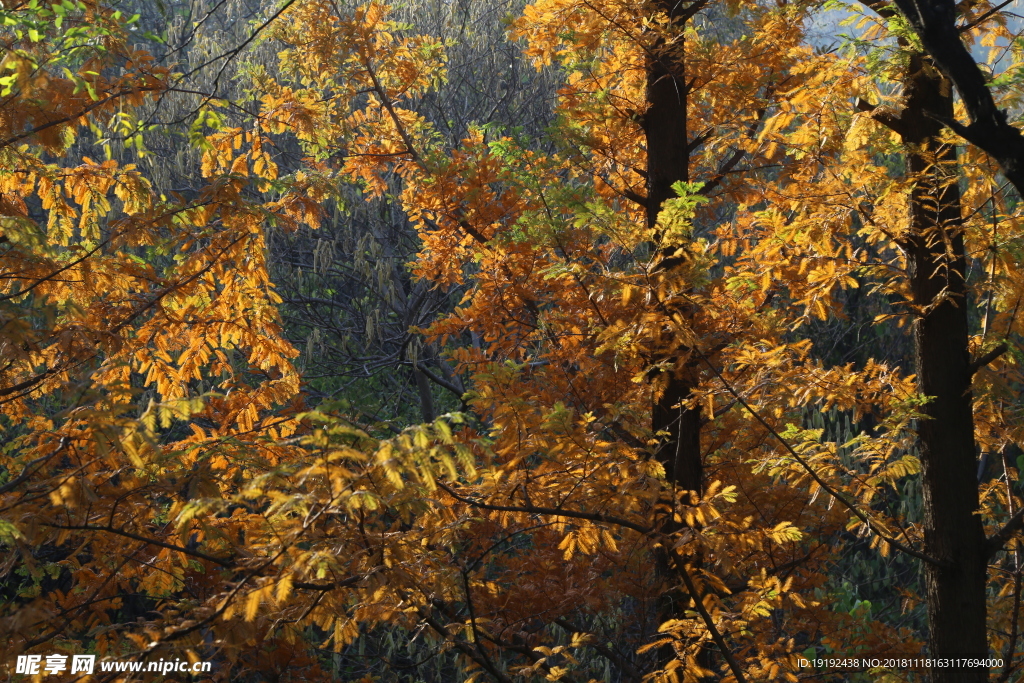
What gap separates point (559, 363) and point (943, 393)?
2.45 m

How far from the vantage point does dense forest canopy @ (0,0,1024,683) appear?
3.12 metres

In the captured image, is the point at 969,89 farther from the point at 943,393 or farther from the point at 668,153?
the point at 668,153

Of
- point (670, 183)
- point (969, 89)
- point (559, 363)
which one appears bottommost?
point (969, 89)

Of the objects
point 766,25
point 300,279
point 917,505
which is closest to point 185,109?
point 300,279

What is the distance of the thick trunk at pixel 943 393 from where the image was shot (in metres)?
3.89

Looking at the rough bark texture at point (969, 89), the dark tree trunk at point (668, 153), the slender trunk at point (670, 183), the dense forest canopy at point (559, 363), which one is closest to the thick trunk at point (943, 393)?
the dense forest canopy at point (559, 363)

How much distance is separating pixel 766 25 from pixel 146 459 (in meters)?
4.17

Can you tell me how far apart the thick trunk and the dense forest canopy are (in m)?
0.02

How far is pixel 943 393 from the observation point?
159 inches

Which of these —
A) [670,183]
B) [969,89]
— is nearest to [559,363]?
[670,183]

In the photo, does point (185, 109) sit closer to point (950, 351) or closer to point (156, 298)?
point (156, 298)

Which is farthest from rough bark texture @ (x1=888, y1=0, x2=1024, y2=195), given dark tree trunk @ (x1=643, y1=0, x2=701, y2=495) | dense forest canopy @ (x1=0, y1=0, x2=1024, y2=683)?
dark tree trunk @ (x1=643, y1=0, x2=701, y2=495)

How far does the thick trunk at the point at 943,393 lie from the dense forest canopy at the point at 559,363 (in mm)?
16

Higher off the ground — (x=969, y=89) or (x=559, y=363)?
(x=559, y=363)
